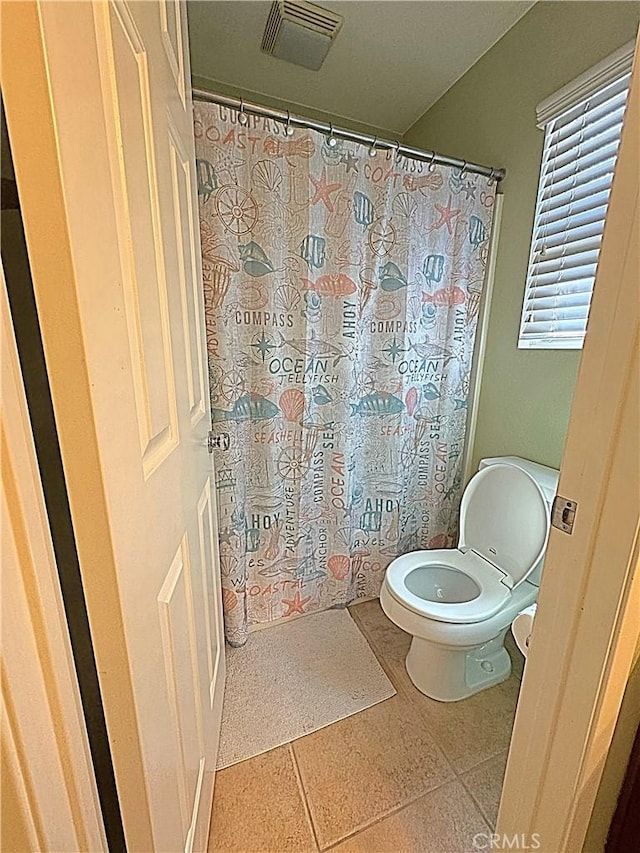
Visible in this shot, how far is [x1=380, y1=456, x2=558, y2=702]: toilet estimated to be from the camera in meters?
1.34

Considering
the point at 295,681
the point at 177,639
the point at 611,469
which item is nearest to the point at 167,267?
the point at 177,639

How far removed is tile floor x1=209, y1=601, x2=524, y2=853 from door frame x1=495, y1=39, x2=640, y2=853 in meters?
0.44

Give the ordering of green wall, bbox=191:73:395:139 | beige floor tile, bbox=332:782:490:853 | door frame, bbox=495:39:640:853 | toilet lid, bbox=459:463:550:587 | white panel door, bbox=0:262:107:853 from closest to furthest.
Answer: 1. white panel door, bbox=0:262:107:853
2. door frame, bbox=495:39:640:853
3. beige floor tile, bbox=332:782:490:853
4. toilet lid, bbox=459:463:550:587
5. green wall, bbox=191:73:395:139

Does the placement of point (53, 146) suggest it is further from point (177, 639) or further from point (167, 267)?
point (177, 639)

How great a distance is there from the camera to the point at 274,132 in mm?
1380

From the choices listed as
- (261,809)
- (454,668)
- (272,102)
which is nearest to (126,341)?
(261,809)

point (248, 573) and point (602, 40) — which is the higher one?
point (602, 40)

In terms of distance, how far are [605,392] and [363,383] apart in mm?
1140

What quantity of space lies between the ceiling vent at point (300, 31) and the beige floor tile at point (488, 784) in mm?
2573

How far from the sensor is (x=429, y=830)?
3.61ft

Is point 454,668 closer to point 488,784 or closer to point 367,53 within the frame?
point 488,784

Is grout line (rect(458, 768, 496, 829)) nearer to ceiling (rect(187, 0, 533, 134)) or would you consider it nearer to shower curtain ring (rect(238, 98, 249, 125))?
shower curtain ring (rect(238, 98, 249, 125))

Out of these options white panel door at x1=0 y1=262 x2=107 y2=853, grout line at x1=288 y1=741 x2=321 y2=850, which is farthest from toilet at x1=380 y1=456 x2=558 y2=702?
white panel door at x1=0 y1=262 x2=107 y2=853

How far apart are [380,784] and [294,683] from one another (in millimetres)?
436
